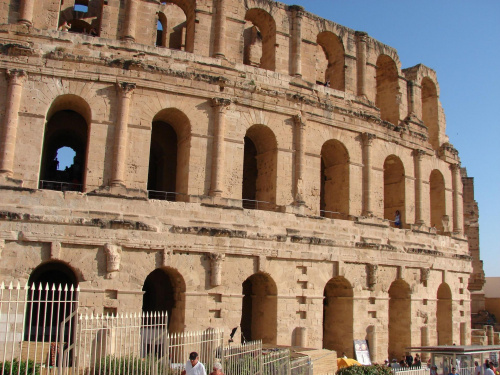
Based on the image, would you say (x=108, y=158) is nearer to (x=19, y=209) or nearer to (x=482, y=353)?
(x=19, y=209)

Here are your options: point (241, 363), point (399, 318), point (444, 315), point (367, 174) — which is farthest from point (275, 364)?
point (444, 315)

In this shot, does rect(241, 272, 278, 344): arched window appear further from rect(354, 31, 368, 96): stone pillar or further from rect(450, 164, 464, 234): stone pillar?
rect(450, 164, 464, 234): stone pillar

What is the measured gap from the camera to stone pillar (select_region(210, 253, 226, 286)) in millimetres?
15812

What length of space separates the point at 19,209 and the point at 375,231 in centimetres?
1206

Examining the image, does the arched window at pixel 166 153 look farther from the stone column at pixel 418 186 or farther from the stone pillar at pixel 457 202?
the stone pillar at pixel 457 202

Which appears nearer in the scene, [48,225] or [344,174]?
[48,225]

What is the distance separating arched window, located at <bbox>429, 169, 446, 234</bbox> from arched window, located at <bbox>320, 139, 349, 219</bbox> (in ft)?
20.7

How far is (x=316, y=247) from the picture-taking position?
17969 mm

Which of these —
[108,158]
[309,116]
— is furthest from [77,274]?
[309,116]

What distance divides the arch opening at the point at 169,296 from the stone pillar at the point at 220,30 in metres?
7.38

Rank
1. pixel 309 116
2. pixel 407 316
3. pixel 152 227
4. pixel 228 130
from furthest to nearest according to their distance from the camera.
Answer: pixel 407 316, pixel 309 116, pixel 228 130, pixel 152 227

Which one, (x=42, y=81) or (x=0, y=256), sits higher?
(x=42, y=81)

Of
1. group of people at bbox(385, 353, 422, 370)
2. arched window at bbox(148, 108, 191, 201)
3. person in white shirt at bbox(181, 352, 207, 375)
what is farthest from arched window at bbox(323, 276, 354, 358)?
person in white shirt at bbox(181, 352, 207, 375)

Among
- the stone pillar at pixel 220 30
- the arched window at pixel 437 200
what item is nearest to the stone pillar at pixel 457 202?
the arched window at pixel 437 200
